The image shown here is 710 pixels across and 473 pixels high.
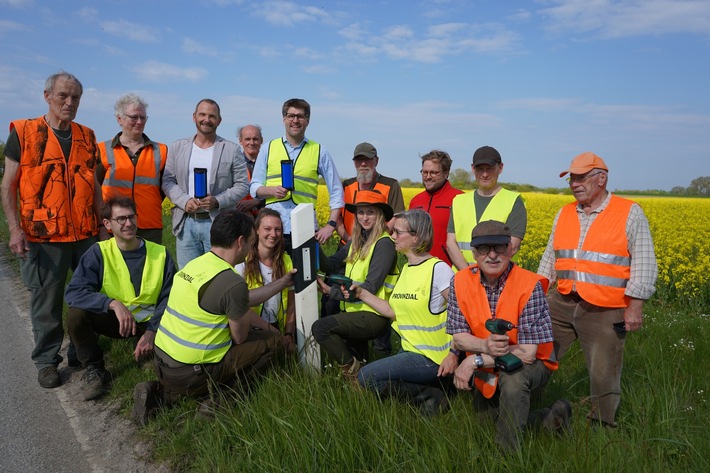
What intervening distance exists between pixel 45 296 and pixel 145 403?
192 centimetres

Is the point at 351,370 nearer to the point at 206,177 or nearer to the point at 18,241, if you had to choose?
the point at 206,177

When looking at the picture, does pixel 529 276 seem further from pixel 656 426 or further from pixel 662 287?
pixel 662 287

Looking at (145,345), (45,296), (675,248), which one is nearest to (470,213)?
(145,345)

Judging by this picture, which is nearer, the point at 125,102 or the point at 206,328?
the point at 206,328

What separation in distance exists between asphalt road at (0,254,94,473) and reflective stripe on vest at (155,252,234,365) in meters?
0.91

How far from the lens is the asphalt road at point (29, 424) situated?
11.3ft

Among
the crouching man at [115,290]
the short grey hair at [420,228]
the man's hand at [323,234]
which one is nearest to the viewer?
the short grey hair at [420,228]

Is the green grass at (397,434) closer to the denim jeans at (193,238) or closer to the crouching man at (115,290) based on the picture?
the crouching man at (115,290)

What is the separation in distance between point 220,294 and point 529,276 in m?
2.10

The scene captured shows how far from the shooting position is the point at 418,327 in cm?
390

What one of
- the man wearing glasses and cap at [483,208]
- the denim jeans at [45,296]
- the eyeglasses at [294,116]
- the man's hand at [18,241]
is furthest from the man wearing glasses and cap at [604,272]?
the man's hand at [18,241]

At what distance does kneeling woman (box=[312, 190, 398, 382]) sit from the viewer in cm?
428

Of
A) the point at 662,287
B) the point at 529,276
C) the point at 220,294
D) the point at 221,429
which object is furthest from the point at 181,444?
the point at 662,287

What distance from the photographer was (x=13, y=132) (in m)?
4.94
